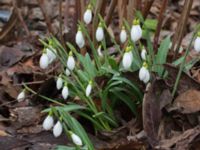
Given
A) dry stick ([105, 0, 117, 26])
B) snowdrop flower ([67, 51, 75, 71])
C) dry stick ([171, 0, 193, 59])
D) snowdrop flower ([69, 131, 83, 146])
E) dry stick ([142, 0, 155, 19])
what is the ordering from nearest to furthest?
snowdrop flower ([69, 131, 83, 146]) < snowdrop flower ([67, 51, 75, 71]) < dry stick ([171, 0, 193, 59]) < dry stick ([142, 0, 155, 19]) < dry stick ([105, 0, 117, 26])

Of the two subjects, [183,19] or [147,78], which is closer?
[147,78]

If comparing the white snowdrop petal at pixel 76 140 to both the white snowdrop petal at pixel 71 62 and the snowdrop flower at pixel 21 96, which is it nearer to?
the white snowdrop petal at pixel 71 62

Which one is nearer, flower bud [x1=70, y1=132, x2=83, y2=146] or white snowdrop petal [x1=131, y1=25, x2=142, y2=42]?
flower bud [x1=70, y1=132, x2=83, y2=146]

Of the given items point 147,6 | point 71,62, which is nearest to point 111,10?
point 147,6

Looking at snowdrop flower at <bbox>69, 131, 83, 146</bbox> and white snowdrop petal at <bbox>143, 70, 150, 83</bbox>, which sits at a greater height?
white snowdrop petal at <bbox>143, 70, 150, 83</bbox>

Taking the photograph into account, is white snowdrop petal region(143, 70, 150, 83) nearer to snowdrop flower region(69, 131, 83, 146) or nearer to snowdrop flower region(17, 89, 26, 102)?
snowdrop flower region(69, 131, 83, 146)

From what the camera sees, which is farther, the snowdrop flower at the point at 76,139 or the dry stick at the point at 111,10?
the dry stick at the point at 111,10

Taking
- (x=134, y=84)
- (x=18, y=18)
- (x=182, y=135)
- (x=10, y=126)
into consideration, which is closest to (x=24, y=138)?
(x=10, y=126)

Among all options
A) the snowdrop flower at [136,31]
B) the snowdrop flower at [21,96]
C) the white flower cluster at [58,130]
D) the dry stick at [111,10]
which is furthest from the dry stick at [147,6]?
the white flower cluster at [58,130]

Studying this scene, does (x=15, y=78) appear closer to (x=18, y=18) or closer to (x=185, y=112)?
(x=18, y=18)

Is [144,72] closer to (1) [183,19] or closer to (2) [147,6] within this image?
(1) [183,19]

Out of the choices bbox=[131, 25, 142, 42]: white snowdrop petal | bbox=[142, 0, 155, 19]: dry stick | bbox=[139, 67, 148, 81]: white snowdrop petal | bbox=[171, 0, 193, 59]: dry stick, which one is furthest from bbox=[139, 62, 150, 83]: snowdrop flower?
bbox=[142, 0, 155, 19]: dry stick
